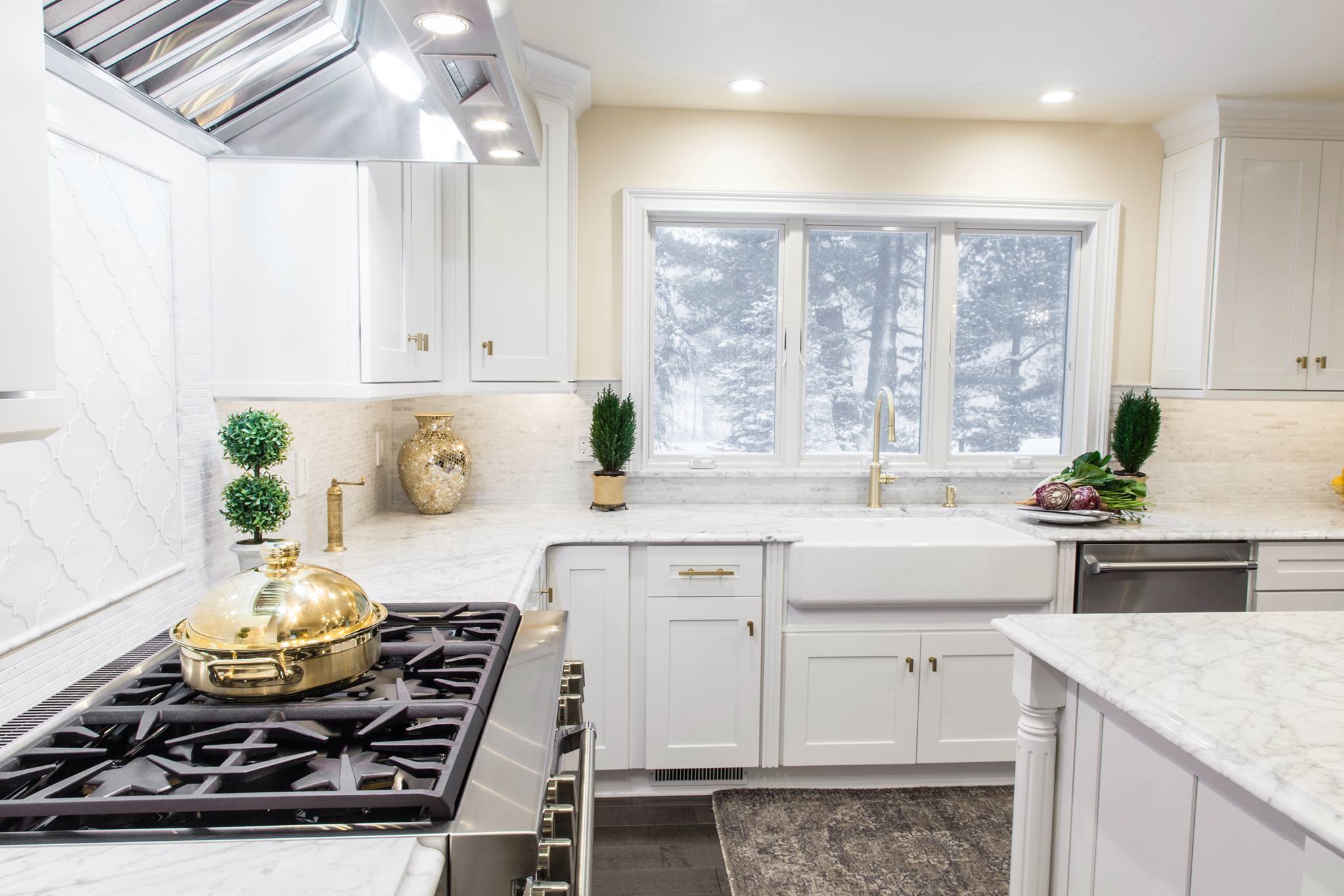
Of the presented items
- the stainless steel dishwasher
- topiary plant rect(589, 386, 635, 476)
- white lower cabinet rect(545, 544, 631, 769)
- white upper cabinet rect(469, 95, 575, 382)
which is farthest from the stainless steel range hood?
the stainless steel dishwasher

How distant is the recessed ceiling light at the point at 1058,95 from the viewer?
2938 mm

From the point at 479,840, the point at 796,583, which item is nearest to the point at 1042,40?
the point at 796,583

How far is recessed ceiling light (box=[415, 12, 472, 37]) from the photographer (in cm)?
82

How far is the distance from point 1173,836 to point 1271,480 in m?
2.84

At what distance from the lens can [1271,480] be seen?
3.45 metres

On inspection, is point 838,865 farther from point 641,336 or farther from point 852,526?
point 641,336

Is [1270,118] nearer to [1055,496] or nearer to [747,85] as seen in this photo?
[1055,496]

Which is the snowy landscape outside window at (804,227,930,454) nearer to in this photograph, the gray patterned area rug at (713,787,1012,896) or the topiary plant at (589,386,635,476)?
the topiary plant at (589,386,635,476)

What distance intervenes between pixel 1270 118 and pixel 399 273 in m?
3.09

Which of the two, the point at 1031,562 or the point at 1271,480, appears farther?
the point at 1271,480

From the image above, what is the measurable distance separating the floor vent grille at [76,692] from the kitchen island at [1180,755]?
1503 mm

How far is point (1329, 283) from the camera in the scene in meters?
3.09

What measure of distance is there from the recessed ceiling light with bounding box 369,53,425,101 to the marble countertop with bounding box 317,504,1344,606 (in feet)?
3.27

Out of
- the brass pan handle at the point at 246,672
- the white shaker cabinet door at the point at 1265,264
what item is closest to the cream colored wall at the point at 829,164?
the white shaker cabinet door at the point at 1265,264
